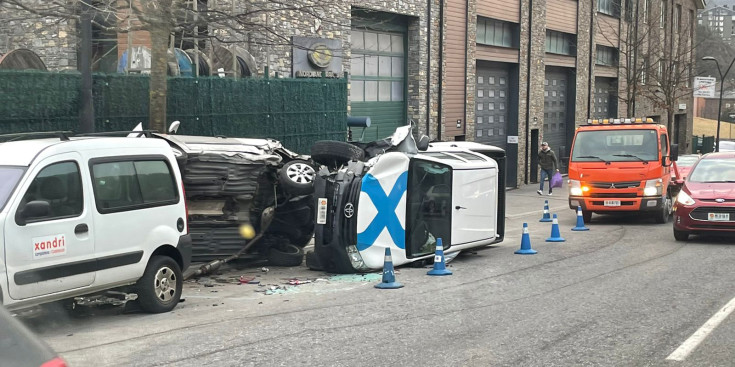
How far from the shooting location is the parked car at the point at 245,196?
12.3 meters

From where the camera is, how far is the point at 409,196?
1269cm

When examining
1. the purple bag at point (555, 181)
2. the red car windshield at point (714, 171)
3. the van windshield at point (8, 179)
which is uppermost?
the van windshield at point (8, 179)

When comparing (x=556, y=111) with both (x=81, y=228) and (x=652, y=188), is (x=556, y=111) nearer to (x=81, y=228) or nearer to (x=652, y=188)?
(x=652, y=188)

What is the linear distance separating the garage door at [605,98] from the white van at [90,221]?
36.7 m

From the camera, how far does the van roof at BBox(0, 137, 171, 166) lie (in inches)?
332

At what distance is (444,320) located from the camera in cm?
901

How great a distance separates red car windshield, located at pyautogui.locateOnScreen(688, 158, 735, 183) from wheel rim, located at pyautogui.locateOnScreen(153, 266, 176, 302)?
10514mm

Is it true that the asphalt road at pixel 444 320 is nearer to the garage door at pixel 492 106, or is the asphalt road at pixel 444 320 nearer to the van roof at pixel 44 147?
the van roof at pixel 44 147

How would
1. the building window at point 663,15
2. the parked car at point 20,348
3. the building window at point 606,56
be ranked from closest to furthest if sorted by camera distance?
the parked car at point 20,348, the building window at point 606,56, the building window at point 663,15

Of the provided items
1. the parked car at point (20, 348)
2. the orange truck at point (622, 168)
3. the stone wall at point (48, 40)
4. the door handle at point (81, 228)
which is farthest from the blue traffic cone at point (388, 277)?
the stone wall at point (48, 40)

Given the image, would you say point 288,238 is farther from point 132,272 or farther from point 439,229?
point 132,272

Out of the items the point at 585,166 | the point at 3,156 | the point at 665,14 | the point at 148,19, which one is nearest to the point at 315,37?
the point at 585,166

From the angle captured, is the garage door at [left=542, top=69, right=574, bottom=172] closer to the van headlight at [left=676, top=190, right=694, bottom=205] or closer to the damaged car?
the van headlight at [left=676, top=190, right=694, bottom=205]

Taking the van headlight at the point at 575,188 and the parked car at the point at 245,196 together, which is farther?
the van headlight at the point at 575,188
